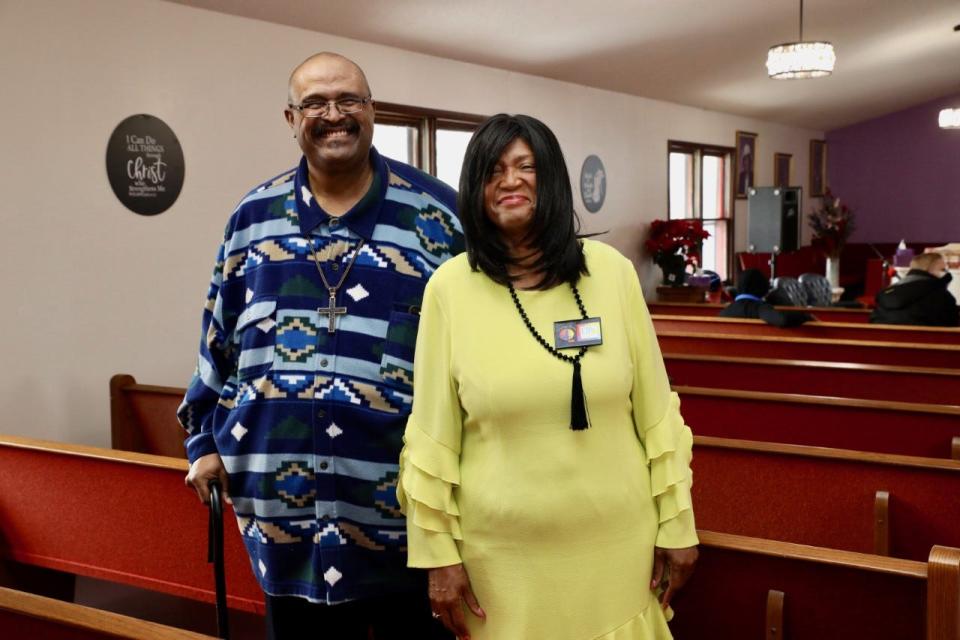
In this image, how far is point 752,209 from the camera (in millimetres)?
9930

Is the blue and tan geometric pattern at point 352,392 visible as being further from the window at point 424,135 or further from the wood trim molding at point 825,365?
the window at point 424,135

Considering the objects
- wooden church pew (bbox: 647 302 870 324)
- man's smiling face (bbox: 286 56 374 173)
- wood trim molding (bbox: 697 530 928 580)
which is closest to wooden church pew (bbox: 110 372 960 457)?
wood trim molding (bbox: 697 530 928 580)

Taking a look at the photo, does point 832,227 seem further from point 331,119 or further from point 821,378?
point 331,119

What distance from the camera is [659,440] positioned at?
1.45m

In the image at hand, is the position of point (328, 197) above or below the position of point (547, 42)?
below

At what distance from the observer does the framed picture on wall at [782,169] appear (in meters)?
11.7

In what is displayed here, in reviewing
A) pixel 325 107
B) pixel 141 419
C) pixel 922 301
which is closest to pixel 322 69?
pixel 325 107

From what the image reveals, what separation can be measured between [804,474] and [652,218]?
6.57m

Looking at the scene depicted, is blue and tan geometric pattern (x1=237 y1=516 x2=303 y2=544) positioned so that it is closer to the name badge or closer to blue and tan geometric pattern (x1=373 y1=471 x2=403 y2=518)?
blue and tan geometric pattern (x1=373 y1=471 x2=403 y2=518)

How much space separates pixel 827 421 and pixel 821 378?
88 centimetres

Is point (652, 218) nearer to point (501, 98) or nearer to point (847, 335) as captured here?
point (501, 98)

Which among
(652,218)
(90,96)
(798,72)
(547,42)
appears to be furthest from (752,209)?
(90,96)

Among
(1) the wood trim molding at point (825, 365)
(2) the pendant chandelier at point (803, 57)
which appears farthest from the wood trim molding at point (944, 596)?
(2) the pendant chandelier at point (803, 57)

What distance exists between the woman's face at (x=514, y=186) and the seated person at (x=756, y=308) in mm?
4451
